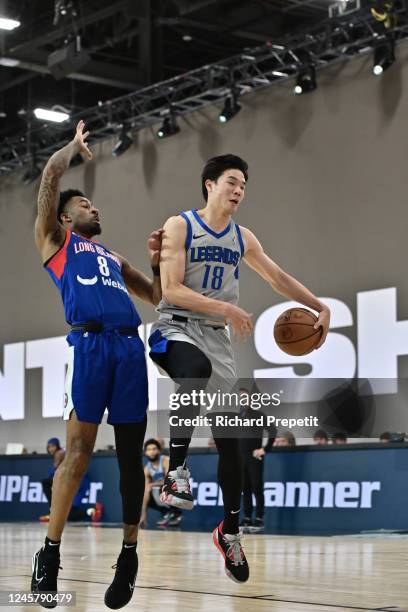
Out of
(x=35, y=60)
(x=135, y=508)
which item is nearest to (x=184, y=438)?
(x=135, y=508)

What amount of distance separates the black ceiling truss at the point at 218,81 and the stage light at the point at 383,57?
0.12m

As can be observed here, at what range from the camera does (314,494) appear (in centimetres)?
1214

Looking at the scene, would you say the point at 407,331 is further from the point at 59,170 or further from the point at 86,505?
the point at 59,170

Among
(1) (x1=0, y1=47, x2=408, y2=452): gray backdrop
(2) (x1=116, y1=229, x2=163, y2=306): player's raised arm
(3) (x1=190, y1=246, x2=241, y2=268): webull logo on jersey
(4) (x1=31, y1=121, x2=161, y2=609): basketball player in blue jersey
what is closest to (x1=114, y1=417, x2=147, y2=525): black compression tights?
(4) (x1=31, y1=121, x2=161, y2=609): basketball player in blue jersey

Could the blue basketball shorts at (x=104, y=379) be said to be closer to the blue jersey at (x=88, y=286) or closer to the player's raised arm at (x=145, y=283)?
the blue jersey at (x=88, y=286)

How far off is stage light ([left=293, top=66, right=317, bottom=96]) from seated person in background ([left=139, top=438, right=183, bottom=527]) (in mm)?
5624

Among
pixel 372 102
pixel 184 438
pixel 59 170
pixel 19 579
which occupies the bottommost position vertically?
pixel 19 579

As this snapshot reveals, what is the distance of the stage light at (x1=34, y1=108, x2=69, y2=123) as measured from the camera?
1745cm

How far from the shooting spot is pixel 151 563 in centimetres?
762

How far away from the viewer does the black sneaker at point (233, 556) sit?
16.7 ft

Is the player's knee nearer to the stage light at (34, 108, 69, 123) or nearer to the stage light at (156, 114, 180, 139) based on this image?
the stage light at (156, 114, 180, 139)

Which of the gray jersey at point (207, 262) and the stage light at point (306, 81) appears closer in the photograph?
the gray jersey at point (207, 262)

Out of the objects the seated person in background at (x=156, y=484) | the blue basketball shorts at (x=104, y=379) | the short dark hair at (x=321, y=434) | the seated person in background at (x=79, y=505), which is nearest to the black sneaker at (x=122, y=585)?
the blue basketball shorts at (x=104, y=379)

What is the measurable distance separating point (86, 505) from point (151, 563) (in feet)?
25.0
